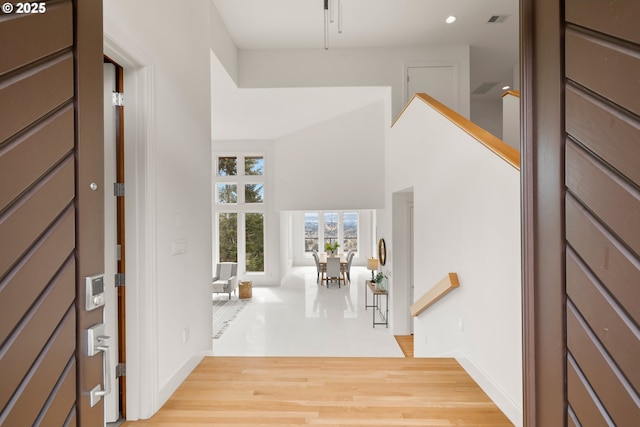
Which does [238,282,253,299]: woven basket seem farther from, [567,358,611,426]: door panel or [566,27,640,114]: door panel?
[566,27,640,114]: door panel

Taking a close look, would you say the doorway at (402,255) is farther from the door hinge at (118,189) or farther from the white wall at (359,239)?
the white wall at (359,239)

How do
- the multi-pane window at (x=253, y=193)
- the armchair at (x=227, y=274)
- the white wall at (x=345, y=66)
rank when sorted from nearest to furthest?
the white wall at (x=345, y=66) < the armchair at (x=227, y=274) < the multi-pane window at (x=253, y=193)

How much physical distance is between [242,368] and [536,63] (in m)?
2.72

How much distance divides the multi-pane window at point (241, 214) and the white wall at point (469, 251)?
18.8 ft

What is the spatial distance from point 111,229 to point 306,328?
4.56 meters

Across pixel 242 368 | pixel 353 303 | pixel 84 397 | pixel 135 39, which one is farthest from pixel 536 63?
pixel 353 303

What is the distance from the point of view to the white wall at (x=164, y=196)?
6.59 ft

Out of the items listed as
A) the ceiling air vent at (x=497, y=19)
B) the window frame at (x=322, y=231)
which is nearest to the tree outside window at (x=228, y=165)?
the window frame at (x=322, y=231)

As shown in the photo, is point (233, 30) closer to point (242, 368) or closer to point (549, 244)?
point (242, 368)

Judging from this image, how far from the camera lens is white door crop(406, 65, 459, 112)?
213 inches

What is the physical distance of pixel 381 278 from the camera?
6430mm

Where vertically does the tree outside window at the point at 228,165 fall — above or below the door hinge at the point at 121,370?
above

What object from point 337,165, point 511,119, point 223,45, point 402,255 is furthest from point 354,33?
point 402,255

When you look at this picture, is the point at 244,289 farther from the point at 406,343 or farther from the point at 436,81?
the point at 436,81
